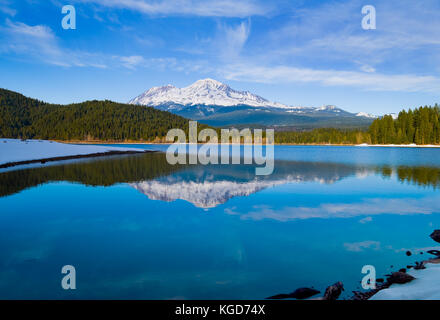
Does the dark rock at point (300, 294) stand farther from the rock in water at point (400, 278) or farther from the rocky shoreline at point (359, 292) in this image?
the rock in water at point (400, 278)

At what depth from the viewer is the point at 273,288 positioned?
333 inches

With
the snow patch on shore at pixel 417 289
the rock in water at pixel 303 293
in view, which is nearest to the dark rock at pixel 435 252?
the snow patch on shore at pixel 417 289

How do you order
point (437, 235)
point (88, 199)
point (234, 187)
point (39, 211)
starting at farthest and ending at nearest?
point (234, 187)
point (88, 199)
point (39, 211)
point (437, 235)

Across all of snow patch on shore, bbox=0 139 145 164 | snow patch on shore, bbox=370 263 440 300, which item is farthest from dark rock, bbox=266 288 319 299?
snow patch on shore, bbox=0 139 145 164

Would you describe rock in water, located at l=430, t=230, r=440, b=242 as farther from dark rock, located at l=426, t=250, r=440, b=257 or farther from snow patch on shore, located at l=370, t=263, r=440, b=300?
snow patch on shore, located at l=370, t=263, r=440, b=300

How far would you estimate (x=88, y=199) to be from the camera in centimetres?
2062

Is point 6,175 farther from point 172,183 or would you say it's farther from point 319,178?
point 319,178

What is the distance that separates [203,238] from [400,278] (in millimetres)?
6924

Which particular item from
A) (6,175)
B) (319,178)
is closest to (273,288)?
(319,178)

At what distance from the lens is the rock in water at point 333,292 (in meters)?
7.76
